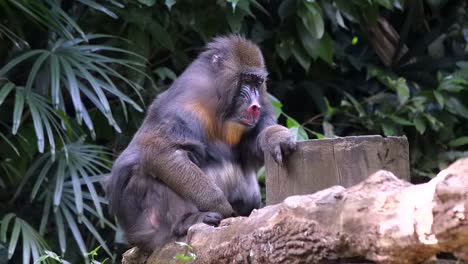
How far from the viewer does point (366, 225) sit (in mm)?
1931

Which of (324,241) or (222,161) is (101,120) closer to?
(222,161)

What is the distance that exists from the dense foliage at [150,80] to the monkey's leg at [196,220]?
1563 mm

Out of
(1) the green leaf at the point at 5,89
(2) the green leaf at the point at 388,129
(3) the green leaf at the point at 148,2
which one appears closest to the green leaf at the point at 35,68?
(1) the green leaf at the point at 5,89

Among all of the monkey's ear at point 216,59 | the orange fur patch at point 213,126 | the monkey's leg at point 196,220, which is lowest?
the monkey's leg at point 196,220

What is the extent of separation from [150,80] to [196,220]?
3029 millimetres

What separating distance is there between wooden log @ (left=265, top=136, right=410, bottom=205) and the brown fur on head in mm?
1093

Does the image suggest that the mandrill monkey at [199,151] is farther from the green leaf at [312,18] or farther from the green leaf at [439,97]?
the green leaf at [439,97]

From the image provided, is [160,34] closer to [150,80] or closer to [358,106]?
[150,80]

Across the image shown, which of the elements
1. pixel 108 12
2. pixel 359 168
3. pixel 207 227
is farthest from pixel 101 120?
pixel 359 168

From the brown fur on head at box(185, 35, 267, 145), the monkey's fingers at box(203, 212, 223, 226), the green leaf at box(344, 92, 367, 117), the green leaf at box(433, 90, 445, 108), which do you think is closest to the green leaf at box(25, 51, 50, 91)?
the brown fur on head at box(185, 35, 267, 145)

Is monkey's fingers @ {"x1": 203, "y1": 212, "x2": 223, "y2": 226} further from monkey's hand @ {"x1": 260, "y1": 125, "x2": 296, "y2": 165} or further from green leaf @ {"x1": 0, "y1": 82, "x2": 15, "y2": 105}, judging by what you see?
green leaf @ {"x1": 0, "y1": 82, "x2": 15, "y2": 105}

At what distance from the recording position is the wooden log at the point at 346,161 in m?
2.62

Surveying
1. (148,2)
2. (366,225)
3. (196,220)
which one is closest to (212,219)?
(196,220)

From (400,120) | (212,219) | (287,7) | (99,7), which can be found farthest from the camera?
(400,120)
